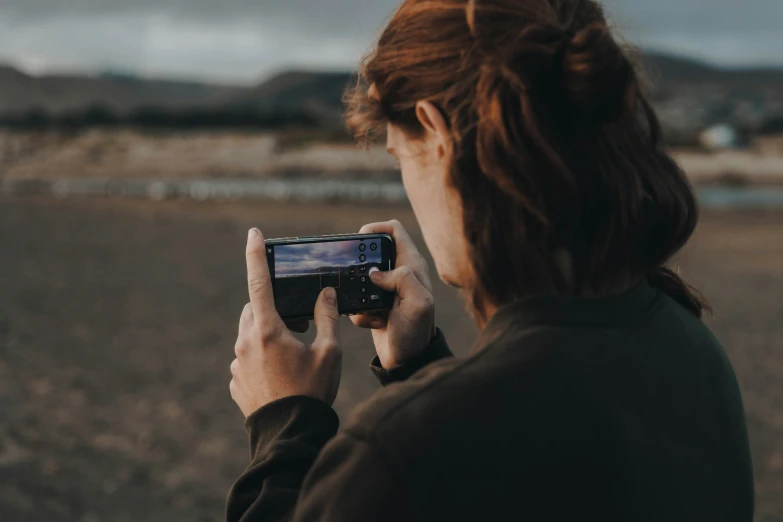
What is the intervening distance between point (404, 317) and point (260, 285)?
10.5 inches

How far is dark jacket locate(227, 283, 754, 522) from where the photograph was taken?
107cm

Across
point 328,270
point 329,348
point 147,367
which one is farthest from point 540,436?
point 147,367

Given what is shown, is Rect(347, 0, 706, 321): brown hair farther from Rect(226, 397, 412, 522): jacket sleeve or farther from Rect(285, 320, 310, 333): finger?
Rect(285, 320, 310, 333): finger

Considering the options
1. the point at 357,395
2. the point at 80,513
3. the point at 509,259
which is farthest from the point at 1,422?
the point at 509,259

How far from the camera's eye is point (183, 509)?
195 inches

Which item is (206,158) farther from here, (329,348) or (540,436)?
(540,436)

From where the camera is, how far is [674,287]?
1444 mm

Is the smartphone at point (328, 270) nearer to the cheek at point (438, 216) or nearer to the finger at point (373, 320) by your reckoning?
the finger at point (373, 320)

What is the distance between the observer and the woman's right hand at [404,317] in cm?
161

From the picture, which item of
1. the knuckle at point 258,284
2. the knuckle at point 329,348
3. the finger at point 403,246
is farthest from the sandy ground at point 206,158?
the knuckle at point 329,348

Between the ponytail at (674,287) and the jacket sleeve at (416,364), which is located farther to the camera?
the jacket sleeve at (416,364)

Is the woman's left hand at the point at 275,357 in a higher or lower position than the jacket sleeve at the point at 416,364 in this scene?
higher

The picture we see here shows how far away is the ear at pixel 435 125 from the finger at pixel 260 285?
38 centimetres

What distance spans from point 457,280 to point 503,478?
→ 332mm
